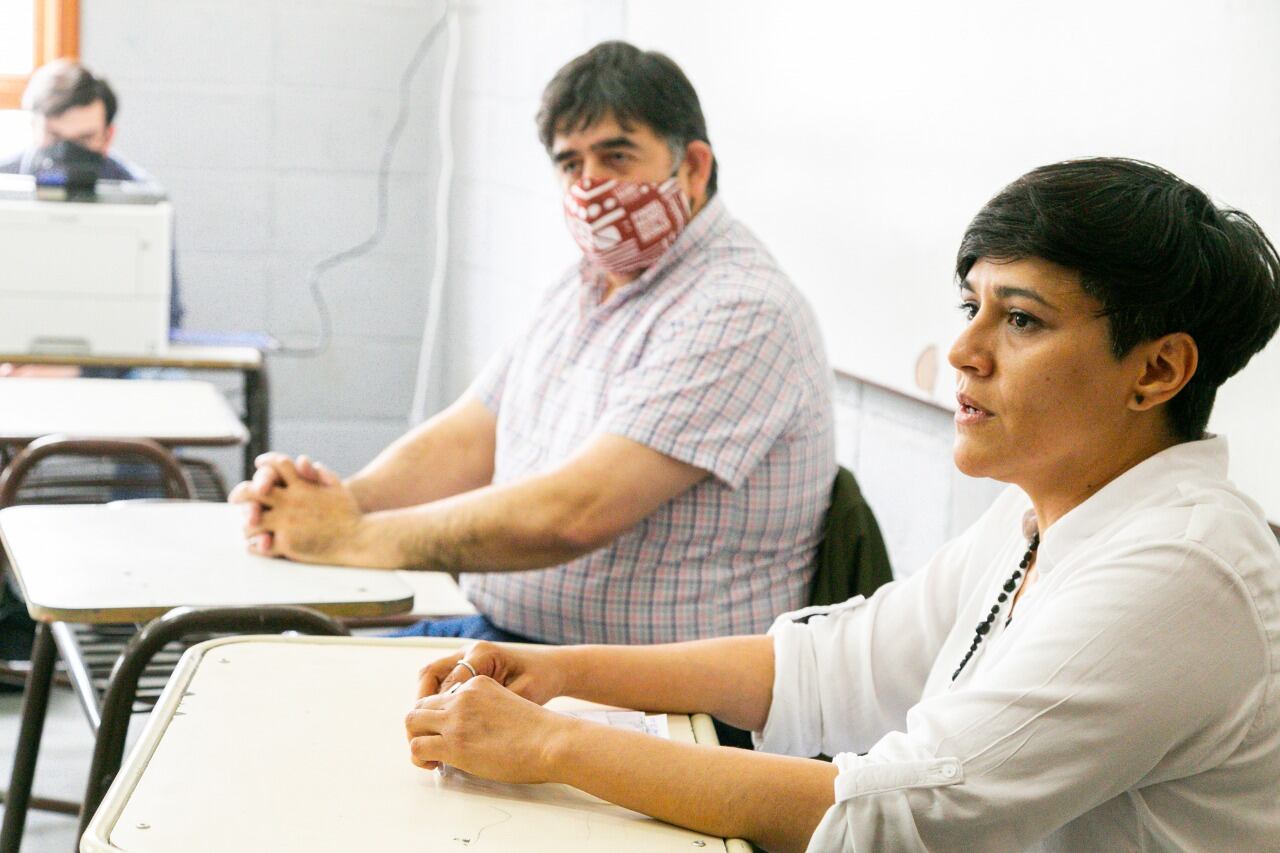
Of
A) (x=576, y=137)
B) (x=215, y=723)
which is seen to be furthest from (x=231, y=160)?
(x=215, y=723)

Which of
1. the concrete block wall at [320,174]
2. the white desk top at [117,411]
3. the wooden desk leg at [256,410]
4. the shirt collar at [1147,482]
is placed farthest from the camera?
the concrete block wall at [320,174]

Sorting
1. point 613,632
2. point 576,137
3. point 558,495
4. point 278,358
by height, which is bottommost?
point 278,358

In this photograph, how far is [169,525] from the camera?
85.1 inches

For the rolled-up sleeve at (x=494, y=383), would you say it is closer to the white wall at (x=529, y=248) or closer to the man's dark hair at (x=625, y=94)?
the man's dark hair at (x=625, y=94)

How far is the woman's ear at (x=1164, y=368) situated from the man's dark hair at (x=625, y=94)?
48.2 inches

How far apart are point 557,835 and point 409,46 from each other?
4390mm

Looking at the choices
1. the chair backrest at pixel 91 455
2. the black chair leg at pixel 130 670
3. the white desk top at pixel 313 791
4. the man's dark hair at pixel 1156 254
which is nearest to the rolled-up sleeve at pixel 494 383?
the chair backrest at pixel 91 455

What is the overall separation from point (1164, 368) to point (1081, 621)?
0.68 feet

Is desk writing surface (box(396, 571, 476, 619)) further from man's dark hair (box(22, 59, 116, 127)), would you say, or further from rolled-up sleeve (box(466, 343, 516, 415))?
man's dark hair (box(22, 59, 116, 127))

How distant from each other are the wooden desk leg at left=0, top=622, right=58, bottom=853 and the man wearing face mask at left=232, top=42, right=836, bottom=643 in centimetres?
46

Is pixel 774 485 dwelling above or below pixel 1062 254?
below

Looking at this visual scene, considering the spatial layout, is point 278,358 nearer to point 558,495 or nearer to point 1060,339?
point 558,495

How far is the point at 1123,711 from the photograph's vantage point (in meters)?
1.08

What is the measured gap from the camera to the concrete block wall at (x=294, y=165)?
5.02 m
